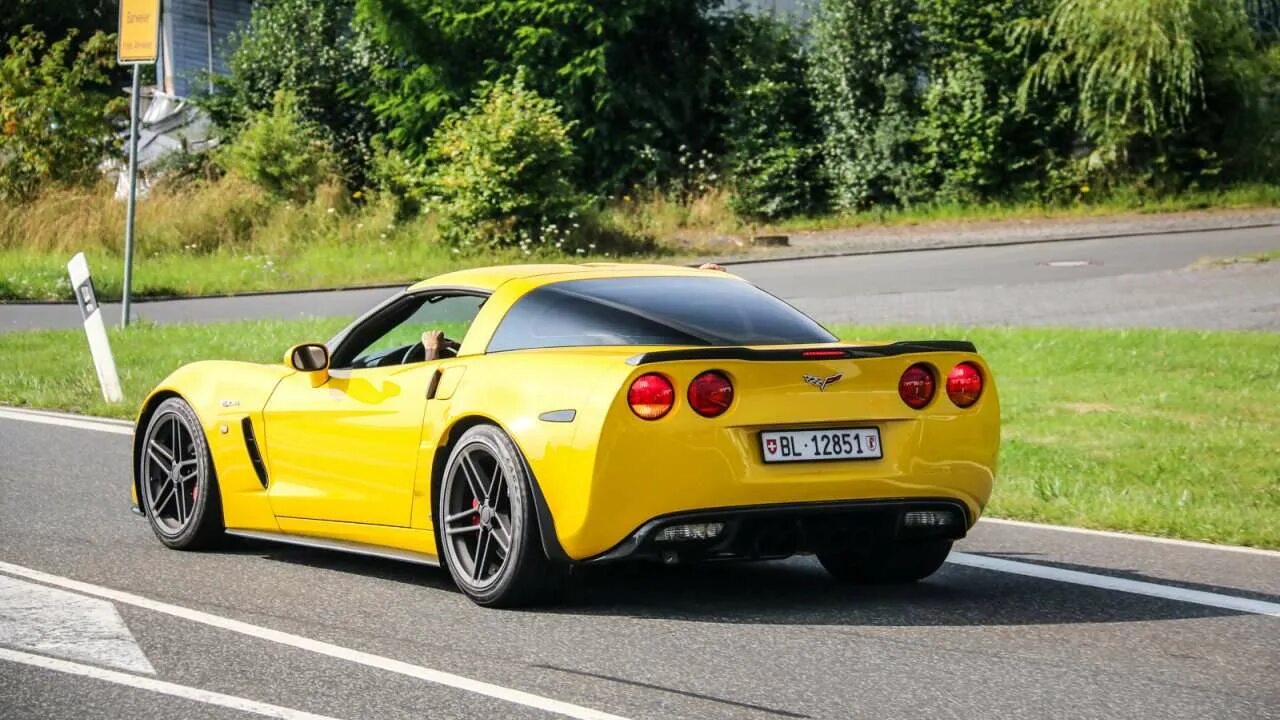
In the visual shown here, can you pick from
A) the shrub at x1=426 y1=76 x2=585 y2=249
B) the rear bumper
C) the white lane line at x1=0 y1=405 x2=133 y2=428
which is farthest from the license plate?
the shrub at x1=426 y1=76 x2=585 y2=249

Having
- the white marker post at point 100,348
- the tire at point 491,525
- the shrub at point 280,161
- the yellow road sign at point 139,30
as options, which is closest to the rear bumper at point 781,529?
the tire at point 491,525

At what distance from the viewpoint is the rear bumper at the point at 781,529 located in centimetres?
664

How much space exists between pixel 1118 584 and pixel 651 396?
7.41ft

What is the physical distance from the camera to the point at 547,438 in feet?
22.0

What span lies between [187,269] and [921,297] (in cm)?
1237

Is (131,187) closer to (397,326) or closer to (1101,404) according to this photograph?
(1101,404)

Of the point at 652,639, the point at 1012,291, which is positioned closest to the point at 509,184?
the point at 1012,291

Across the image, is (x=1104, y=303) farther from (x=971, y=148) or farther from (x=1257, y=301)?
(x=971, y=148)

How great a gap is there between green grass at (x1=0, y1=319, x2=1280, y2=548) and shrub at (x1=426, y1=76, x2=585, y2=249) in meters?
8.61

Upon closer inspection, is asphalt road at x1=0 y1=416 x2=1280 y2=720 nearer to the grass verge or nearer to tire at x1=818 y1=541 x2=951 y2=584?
tire at x1=818 y1=541 x2=951 y2=584

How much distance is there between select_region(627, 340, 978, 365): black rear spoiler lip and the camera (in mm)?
6594

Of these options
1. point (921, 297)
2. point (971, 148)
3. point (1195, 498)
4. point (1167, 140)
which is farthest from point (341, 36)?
point (1195, 498)

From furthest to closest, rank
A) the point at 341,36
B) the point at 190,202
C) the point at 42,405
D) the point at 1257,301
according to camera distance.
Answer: the point at 341,36 < the point at 190,202 < the point at 1257,301 < the point at 42,405

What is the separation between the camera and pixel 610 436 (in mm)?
6523
